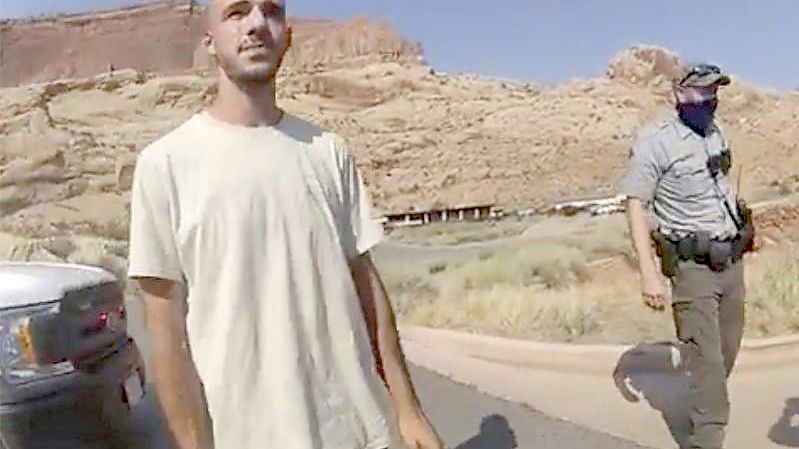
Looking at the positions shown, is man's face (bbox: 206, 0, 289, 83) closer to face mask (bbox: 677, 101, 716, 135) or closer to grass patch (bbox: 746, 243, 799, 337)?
face mask (bbox: 677, 101, 716, 135)

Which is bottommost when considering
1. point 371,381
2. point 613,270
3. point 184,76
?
point 184,76

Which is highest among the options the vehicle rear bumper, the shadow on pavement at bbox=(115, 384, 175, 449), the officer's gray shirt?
the officer's gray shirt

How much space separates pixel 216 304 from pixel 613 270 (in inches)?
533

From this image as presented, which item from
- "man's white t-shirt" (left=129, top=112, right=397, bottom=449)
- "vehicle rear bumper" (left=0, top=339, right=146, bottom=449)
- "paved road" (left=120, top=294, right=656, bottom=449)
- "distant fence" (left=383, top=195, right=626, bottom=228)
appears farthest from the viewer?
"distant fence" (left=383, top=195, right=626, bottom=228)

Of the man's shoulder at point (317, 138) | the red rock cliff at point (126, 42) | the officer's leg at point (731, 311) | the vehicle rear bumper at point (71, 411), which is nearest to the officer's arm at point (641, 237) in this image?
the officer's leg at point (731, 311)

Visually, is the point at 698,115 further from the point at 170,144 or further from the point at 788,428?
the point at 170,144

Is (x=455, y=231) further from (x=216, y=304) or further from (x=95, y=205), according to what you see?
(x=216, y=304)

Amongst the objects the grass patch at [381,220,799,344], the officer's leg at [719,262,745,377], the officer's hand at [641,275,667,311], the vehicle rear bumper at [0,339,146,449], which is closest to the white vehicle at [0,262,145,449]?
the vehicle rear bumper at [0,339,146,449]

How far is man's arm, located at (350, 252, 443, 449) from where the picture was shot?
108 inches

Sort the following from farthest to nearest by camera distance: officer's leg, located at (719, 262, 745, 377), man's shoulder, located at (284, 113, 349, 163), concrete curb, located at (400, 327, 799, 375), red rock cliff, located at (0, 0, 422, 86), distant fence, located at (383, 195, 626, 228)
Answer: red rock cliff, located at (0, 0, 422, 86), distant fence, located at (383, 195, 626, 228), concrete curb, located at (400, 327, 799, 375), officer's leg, located at (719, 262, 745, 377), man's shoulder, located at (284, 113, 349, 163)

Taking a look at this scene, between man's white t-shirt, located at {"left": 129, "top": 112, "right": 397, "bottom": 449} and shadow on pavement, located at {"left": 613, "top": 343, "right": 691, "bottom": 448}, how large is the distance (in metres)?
4.46

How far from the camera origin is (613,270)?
622 inches

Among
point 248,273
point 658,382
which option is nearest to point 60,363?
point 248,273

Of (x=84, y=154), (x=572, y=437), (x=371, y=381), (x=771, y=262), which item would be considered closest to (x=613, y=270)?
(x=771, y=262)
